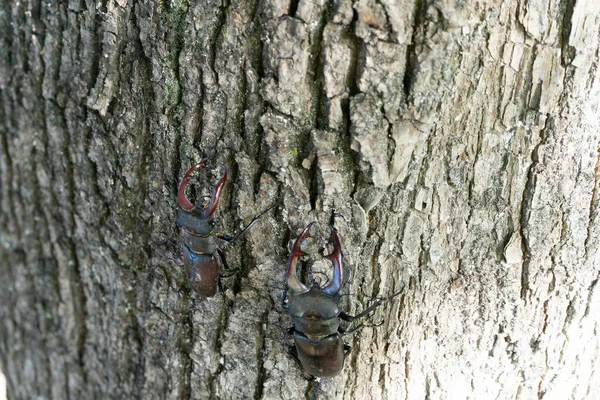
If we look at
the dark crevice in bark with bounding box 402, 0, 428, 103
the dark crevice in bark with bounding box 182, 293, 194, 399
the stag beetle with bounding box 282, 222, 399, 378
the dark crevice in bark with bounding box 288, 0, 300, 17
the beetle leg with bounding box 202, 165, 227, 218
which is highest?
the dark crevice in bark with bounding box 288, 0, 300, 17

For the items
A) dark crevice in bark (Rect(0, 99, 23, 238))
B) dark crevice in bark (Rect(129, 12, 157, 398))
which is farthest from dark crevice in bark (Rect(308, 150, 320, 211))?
dark crevice in bark (Rect(0, 99, 23, 238))

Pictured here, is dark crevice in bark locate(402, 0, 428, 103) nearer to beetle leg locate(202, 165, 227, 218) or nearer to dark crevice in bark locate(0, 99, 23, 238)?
beetle leg locate(202, 165, 227, 218)

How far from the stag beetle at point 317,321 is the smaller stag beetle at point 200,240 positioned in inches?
11.0

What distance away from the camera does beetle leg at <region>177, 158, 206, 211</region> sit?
1.77 meters

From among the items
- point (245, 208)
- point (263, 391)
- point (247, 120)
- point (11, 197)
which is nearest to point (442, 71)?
point (247, 120)

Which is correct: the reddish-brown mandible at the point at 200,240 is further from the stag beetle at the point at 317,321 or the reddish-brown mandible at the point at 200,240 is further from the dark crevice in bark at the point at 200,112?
the stag beetle at the point at 317,321

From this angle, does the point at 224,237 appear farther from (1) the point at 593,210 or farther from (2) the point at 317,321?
(1) the point at 593,210

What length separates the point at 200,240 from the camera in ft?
6.25

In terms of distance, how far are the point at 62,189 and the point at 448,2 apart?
1793mm

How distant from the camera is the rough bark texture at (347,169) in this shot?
153 centimetres

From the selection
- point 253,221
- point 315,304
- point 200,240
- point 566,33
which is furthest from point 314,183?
point 566,33

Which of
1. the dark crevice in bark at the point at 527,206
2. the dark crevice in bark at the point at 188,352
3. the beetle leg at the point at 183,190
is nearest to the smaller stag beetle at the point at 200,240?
the beetle leg at the point at 183,190

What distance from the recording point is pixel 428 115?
155 centimetres

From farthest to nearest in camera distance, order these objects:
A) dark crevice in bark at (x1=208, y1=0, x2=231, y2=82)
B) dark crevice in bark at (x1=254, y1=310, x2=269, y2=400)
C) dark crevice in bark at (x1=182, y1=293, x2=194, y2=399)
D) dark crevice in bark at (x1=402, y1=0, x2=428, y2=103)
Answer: dark crevice in bark at (x1=182, y1=293, x2=194, y2=399)
dark crevice in bark at (x1=254, y1=310, x2=269, y2=400)
dark crevice in bark at (x1=208, y1=0, x2=231, y2=82)
dark crevice in bark at (x1=402, y1=0, x2=428, y2=103)
